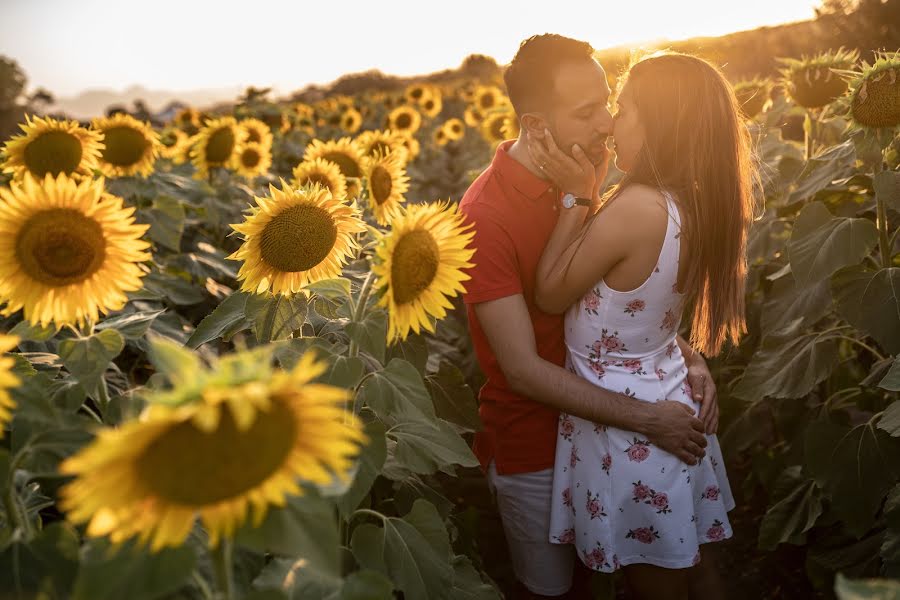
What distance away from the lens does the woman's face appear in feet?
8.29

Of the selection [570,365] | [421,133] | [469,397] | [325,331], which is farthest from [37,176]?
[421,133]

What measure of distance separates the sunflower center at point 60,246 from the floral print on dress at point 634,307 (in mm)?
1530

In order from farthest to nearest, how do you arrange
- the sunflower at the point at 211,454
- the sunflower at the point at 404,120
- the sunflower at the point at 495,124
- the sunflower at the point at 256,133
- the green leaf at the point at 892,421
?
1. the sunflower at the point at 404,120
2. the sunflower at the point at 495,124
3. the sunflower at the point at 256,133
4. the green leaf at the point at 892,421
5. the sunflower at the point at 211,454

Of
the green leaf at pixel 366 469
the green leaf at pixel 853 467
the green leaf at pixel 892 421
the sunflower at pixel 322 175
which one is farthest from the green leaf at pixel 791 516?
the green leaf at pixel 366 469

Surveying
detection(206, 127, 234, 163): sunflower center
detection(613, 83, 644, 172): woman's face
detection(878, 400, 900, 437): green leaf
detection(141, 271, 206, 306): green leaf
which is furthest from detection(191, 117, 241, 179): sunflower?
detection(878, 400, 900, 437): green leaf

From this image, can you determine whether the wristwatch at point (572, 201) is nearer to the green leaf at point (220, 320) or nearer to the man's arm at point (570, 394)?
the man's arm at point (570, 394)

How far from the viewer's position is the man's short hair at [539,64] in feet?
9.02

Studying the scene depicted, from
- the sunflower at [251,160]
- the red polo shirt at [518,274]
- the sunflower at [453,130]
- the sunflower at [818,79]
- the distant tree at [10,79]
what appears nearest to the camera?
the red polo shirt at [518,274]

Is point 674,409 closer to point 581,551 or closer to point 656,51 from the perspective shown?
point 581,551

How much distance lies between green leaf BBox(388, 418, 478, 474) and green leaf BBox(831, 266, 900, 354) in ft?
5.36

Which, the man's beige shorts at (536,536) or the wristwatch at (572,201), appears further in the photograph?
the man's beige shorts at (536,536)

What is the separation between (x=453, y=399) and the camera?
2520mm

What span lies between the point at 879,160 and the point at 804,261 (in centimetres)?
43

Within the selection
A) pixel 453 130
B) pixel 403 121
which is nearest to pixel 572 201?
pixel 403 121
